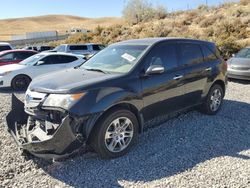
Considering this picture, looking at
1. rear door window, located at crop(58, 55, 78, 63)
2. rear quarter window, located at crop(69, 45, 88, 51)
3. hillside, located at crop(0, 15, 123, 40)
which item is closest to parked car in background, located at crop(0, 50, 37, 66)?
rear door window, located at crop(58, 55, 78, 63)

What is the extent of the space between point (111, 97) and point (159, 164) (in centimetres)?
120

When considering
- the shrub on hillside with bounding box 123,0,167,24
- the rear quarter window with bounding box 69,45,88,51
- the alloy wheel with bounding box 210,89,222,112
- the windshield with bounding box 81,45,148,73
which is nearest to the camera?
the windshield with bounding box 81,45,148,73

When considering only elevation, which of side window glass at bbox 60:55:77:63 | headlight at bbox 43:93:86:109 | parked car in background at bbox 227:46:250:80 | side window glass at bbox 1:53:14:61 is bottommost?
parked car in background at bbox 227:46:250:80

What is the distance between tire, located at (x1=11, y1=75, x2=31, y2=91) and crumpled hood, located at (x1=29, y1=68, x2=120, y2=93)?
238 inches

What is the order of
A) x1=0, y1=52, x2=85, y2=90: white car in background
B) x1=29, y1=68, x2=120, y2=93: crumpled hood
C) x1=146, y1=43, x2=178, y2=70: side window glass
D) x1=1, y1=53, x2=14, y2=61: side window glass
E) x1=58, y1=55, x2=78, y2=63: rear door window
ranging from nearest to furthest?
x1=29, y1=68, x2=120, y2=93: crumpled hood → x1=146, y1=43, x2=178, y2=70: side window glass → x1=0, y1=52, x2=85, y2=90: white car in background → x1=58, y1=55, x2=78, y2=63: rear door window → x1=1, y1=53, x2=14, y2=61: side window glass

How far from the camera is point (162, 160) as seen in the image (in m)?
4.57

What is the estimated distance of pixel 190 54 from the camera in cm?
605

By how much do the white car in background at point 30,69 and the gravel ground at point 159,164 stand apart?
5.30 meters

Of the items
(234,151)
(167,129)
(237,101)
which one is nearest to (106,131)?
(167,129)

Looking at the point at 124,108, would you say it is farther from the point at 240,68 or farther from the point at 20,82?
the point at 240,68

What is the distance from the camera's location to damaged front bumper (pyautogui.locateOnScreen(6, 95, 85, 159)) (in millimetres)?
3938

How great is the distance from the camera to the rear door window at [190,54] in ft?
19.1

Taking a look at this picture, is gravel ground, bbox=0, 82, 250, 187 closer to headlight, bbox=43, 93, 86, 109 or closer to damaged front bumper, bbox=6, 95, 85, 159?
damaged front bumper, bbox=6, 95, 85, 159

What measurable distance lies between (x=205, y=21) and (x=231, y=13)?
8.98ft
